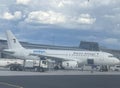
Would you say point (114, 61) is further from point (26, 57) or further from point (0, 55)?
point (0, 55)

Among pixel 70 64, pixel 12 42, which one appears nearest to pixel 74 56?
pixel 70 64

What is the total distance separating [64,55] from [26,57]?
1018 centimetres

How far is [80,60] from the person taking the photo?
92500mm
